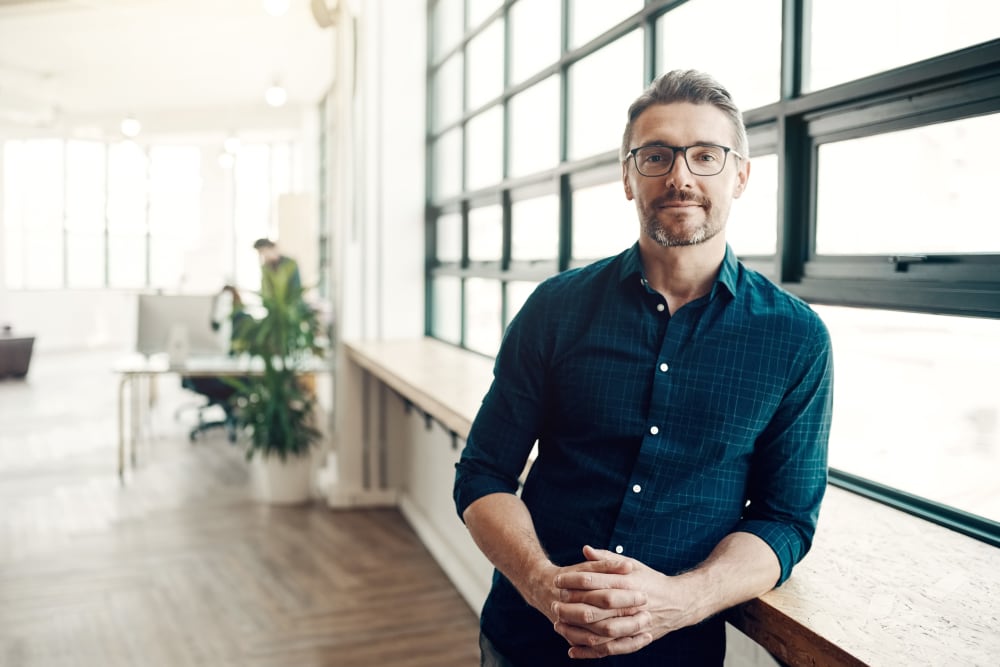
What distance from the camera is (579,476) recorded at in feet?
4.55

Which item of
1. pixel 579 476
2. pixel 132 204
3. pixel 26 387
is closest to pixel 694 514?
pixel 579 476

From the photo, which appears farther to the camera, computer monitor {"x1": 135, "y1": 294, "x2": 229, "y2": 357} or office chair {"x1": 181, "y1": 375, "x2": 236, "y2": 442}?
office chair {"x1": 181, "y1": 375, "x2": 236, "y2": 442}

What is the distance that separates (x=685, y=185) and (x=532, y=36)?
2.48m

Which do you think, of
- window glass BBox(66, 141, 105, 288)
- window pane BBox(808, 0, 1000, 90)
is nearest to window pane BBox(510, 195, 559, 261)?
window pane BBox(808, 0, 1000, 90)

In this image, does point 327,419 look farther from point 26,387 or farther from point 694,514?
point 26,387

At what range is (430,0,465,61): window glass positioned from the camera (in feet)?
14.7

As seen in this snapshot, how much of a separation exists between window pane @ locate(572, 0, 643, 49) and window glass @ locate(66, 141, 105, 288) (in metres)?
11.7

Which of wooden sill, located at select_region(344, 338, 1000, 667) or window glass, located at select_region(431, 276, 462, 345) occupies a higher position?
window glass, located at select_region(431, 276, 462, 345)

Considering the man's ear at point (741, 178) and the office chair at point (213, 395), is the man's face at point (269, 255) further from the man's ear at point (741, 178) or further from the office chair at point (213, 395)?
the man's ear at point (741, 178)

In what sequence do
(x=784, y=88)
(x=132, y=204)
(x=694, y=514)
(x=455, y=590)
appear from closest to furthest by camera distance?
(x=694, y=514) < (x=784, y=88) < (x=455, y=590) < (x=132, y=204)

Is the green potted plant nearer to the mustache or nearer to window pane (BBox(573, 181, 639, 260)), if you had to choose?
window pane (BBox(573, 181, 639, 260))

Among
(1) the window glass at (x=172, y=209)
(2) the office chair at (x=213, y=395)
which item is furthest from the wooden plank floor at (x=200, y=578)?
(1) the window glass at (x=172, y=209)

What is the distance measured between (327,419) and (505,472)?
443cm

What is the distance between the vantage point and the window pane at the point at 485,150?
12.9ft
